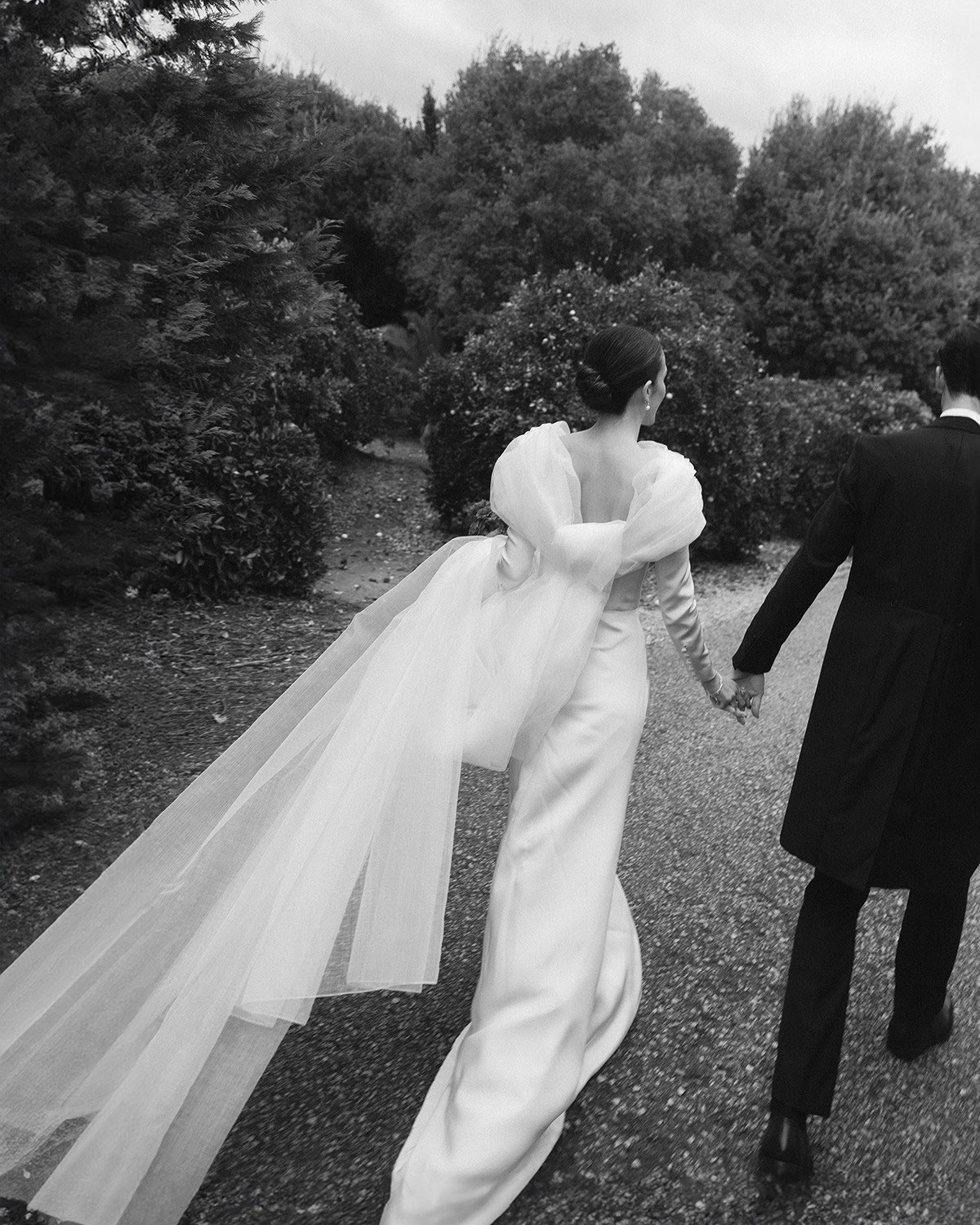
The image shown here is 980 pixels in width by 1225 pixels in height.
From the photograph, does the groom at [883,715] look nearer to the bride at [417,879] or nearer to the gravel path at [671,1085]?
the gravel path at [671,1085]

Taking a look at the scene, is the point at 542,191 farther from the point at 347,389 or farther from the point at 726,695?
the point at 726,695

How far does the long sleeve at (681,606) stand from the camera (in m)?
3.04

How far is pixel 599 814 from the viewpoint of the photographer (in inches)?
114

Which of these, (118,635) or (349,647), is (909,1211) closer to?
(349,647)

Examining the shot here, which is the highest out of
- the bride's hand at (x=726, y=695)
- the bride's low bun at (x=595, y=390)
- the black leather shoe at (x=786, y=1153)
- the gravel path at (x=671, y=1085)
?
the bride's low bun at (x=595, y=390)

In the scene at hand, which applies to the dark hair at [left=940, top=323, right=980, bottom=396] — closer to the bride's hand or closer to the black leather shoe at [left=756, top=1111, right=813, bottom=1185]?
the bride's hand

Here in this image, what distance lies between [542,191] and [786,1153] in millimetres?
17563

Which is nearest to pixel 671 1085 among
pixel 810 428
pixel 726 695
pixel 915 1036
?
pixel 915 1036

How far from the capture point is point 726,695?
3.31m

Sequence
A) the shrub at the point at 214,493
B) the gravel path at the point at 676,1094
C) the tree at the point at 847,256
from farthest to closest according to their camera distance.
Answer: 1. the tree at the point at 847,256
2. the shrub at the point at 214,493
3. the gravel path at the point at 676,1094

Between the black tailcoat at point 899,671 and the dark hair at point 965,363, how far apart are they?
11 cm

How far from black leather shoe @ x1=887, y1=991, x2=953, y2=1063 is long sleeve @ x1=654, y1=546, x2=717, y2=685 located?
115 cm

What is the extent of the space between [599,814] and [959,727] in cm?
93

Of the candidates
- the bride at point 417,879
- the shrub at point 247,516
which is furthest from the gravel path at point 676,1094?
the shrub at point 247,516
